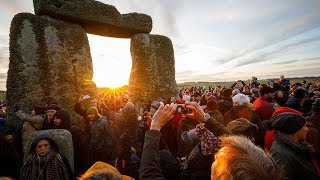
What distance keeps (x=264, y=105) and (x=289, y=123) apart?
292cm

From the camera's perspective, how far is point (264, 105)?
18.8 feet

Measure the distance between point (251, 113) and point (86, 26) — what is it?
7086 mm

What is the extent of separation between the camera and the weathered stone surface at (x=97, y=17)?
8656mm

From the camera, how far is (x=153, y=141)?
186 centimetres

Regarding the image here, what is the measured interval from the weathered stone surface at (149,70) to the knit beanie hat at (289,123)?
25.2 ft

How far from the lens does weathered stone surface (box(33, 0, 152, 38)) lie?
8.66m

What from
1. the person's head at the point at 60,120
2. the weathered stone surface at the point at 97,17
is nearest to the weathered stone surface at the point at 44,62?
the weathered stone surface at the point at 97,17

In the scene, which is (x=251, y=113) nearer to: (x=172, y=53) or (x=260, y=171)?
(x=260, y=171)

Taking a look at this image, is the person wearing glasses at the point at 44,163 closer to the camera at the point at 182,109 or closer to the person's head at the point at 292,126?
the camera at the point at 182,109

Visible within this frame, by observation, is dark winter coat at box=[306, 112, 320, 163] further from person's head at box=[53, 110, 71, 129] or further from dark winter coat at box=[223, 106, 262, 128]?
person's head at box=[53, 110, 71, 129]

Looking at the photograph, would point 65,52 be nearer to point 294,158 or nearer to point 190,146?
point 190,146

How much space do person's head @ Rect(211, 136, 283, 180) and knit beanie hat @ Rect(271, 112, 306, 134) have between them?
159 centimetres

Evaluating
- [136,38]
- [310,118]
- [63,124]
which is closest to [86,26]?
[136,38]

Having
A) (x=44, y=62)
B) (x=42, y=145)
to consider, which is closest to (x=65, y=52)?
(x=44, y=62)
